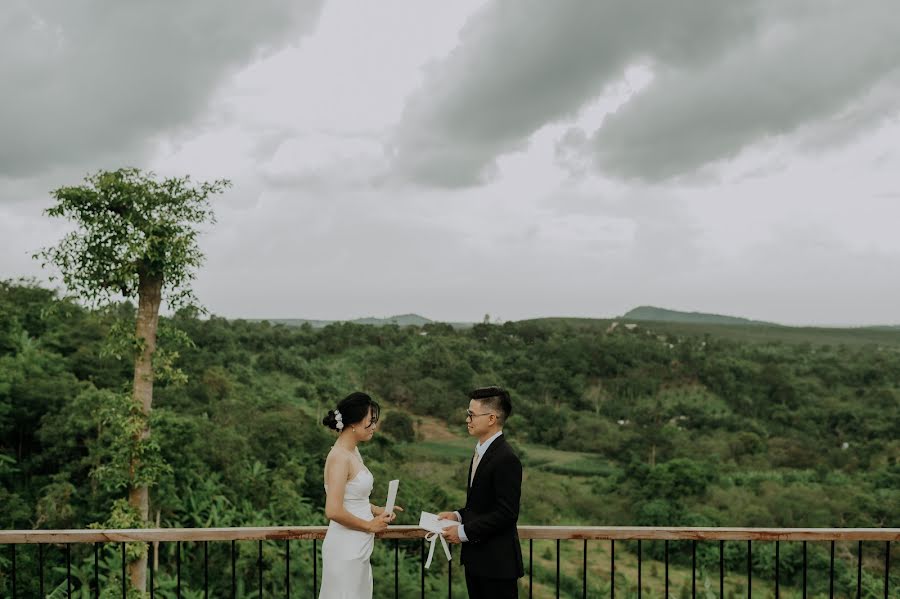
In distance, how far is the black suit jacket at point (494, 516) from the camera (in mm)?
2873

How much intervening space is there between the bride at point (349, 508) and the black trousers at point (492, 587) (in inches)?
19.2

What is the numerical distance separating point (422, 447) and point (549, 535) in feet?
103

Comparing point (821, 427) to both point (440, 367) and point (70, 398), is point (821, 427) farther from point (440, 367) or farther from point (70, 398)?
point (70, 398)

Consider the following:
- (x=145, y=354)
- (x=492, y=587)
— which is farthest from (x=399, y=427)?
(x=492, y=587)

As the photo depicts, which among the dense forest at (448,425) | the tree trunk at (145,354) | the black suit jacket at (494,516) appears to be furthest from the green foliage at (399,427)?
the black suit jacket at (494,516)

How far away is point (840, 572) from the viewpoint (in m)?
21.9

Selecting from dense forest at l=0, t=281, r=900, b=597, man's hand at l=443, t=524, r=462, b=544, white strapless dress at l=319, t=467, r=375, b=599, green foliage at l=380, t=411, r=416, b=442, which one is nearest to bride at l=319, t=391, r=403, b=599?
white strapless dress at l=319, t=467, r=375, b=599

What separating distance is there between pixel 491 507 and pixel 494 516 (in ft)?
0.30

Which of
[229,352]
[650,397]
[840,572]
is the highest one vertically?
[229,352]

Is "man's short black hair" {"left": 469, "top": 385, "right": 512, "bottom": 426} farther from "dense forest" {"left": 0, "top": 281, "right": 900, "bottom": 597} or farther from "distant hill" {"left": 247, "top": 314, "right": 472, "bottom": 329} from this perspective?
"distant hill" {"left": 247, "top": 314, "right": 472, "bottom": 329}

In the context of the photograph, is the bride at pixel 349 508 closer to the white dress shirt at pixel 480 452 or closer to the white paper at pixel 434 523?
the white paper at pixel 434 523

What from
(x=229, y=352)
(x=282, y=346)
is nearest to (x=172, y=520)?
(x=229, y=352)

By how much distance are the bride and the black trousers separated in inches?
19.2

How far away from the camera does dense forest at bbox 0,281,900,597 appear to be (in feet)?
41.9
